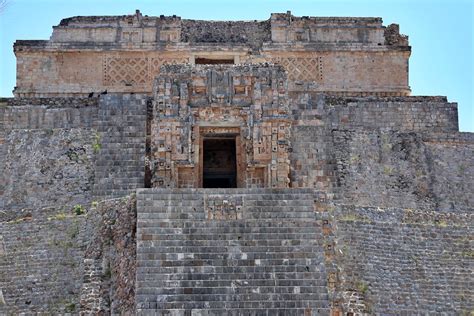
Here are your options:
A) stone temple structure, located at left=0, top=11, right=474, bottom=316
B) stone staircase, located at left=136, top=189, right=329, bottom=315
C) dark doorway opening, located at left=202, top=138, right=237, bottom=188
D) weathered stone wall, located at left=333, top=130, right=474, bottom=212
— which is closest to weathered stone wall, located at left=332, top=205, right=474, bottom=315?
stone temple structure, located at left=0, top=11, right=474, bottom=316

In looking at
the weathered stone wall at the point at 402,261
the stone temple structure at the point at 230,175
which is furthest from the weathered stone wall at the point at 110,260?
the weathered stone wall at the point at 402,261

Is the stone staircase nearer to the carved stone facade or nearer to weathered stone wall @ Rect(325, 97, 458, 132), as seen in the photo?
the carved stone facade

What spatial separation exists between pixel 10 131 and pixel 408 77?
10.9 m

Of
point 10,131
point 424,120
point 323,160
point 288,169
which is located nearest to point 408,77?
point 424,120

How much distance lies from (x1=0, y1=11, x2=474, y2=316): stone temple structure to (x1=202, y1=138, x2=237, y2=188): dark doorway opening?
0.05 meters

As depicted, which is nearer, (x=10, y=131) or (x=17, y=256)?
(x=17, y=256)

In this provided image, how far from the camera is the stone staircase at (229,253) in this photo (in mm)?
15625

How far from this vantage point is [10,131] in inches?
850

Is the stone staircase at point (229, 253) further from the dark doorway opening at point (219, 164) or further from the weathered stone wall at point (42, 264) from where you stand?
the dark doorway opening at point (219, 164)

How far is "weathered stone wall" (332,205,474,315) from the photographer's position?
16.7m

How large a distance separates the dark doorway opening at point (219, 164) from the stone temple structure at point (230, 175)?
0.15 feet

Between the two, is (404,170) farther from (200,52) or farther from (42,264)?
(42,264)

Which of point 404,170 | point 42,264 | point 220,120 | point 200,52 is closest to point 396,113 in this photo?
point 404,170

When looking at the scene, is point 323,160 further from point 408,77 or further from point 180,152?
point 408,77
